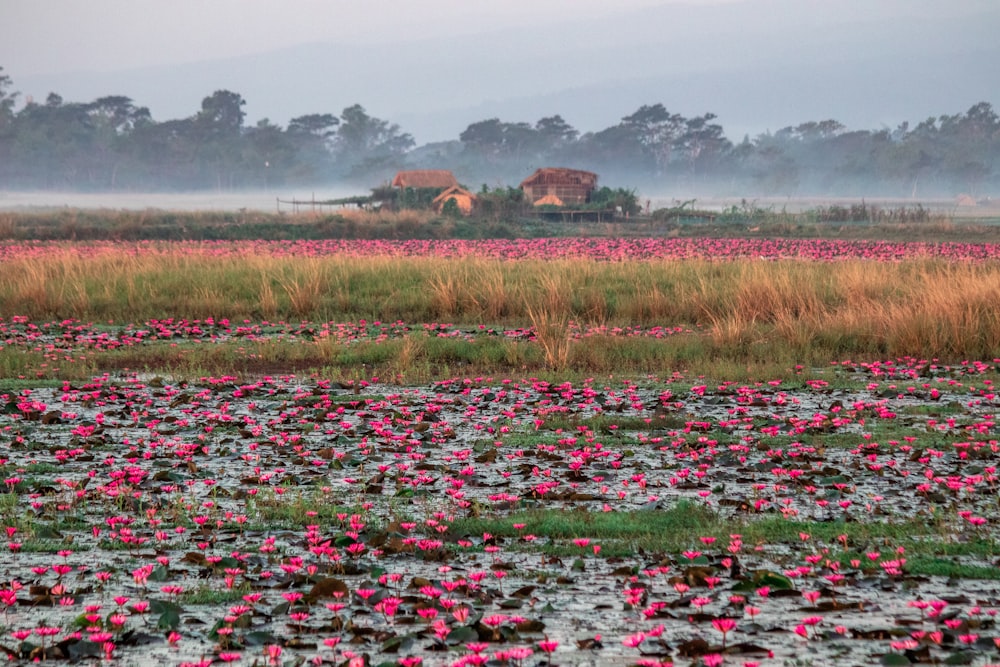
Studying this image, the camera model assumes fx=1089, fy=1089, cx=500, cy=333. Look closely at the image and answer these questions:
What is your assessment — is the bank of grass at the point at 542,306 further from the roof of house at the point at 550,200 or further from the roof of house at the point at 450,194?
the roof of house at the point at 550,200

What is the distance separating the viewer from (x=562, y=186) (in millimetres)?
70938

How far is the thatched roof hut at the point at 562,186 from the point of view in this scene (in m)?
70.4

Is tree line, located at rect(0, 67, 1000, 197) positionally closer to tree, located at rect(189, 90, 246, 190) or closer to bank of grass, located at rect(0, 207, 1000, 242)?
tree, located at rect(189, 90, 246, 190)

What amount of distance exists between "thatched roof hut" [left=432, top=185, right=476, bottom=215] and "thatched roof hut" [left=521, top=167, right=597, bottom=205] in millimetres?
7449

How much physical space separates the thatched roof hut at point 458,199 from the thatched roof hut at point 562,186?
24.4 ft

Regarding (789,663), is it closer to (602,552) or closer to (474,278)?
(602,552)

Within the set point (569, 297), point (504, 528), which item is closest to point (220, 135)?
point (569, 297)

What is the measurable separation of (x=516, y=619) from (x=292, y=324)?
12.8m

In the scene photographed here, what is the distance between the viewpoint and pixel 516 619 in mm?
5137

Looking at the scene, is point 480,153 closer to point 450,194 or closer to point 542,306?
point 450,194

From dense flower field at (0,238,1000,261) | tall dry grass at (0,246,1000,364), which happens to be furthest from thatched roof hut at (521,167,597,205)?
tall dry grass at (0,246,1000,364)

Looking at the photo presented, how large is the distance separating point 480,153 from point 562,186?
100m

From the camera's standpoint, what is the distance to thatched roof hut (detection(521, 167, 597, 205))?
70438 mm

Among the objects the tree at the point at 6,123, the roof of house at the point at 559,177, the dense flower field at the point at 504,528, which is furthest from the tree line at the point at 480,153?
the dense flower field at the point at 504,528
